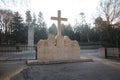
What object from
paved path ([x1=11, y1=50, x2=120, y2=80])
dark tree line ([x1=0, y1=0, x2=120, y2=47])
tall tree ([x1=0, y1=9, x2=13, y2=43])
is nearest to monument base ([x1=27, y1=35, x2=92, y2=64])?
paved path ([x1=11, y1=50, x2=120, y2=80])

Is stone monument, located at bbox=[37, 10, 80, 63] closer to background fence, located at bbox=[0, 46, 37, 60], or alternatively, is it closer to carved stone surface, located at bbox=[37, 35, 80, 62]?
carved stone surface, located at bbox=[37, 35, 80, 62]

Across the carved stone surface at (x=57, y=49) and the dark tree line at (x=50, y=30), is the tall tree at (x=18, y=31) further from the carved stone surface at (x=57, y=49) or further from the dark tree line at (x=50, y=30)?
the carved stone surface at (x=57, y=49)

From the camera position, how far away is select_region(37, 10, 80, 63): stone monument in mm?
10555

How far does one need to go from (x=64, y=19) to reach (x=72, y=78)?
7078 millimetres

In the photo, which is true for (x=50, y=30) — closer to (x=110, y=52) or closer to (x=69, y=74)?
(x=110, y=52)

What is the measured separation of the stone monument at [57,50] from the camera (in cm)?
1055

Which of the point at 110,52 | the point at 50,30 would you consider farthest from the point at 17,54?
the point at 50,30

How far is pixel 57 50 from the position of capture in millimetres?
10805

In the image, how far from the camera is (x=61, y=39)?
35.8 feet

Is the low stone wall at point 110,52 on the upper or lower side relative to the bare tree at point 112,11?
lower

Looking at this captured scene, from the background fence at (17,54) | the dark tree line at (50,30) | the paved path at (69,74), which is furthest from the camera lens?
the dark tree line at (50,30)

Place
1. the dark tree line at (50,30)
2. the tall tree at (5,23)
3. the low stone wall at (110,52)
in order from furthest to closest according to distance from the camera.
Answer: the tall tree at (5,23) < the dark tree line at (50,30) < the low stone wall at (110,52)

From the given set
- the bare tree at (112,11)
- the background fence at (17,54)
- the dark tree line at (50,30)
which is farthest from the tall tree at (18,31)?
the bare tree at (112,11)

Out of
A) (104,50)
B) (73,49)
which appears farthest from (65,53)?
(104,50)
